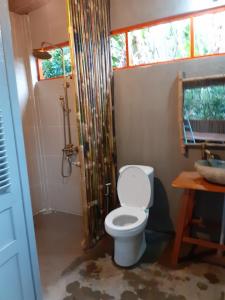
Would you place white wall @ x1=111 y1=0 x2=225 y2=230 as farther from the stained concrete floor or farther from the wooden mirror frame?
the stained concrete floor

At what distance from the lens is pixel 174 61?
244 centimetres

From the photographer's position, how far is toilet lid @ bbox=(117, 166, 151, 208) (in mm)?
2473

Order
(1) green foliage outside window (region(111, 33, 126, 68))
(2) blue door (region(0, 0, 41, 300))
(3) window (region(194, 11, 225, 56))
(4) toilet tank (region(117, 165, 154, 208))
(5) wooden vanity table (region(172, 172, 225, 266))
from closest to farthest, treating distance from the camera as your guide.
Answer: (2) blue door (region(0, 0, 41, 300)) → (5) wooden vanity table (region(172, 172, 225, 266)) → (3) window (region(194, 11, 225, 56)) → (4) toilet tank (region(117, 165, 154, 208)) → (1) green foliage outside window (region(111, 33, 126, 68))

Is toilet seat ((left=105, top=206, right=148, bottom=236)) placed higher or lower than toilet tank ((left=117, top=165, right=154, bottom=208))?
lower

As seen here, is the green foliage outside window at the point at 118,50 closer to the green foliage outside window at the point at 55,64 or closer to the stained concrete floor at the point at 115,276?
the green foliage outside window at the point at 55,64

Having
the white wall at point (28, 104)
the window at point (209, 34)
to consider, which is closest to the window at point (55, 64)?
the white wall at point (28, 104)

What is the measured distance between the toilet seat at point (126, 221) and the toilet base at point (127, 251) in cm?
11

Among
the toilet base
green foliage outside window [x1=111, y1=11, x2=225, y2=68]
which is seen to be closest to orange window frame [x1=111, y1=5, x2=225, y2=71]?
green foliage outside window [x1=111, y1=11, x2=225, y2=68]

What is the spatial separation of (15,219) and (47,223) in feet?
6.13

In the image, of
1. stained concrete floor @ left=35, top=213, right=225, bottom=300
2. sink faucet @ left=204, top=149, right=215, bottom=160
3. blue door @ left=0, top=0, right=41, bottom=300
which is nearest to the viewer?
blue door @ left=0, top=0, right=41, bottom=300

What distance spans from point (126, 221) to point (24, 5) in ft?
9.02

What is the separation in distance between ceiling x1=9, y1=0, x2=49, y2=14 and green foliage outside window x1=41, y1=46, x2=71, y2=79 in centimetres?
53

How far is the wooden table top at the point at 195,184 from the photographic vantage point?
2.00 meters

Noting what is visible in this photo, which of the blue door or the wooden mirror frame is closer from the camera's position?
the blue door
